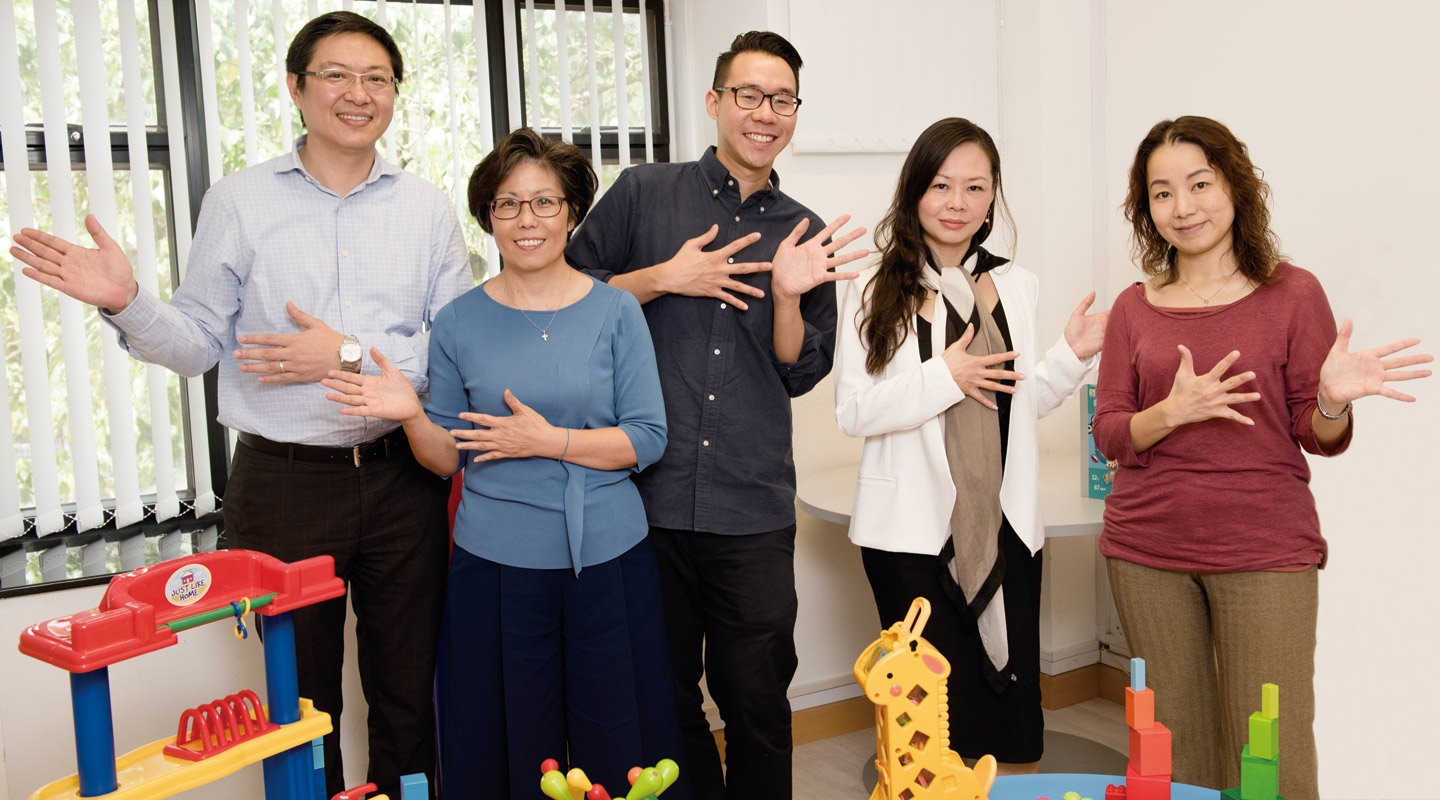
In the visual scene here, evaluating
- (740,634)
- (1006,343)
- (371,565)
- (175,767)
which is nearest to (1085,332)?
(1006,343)

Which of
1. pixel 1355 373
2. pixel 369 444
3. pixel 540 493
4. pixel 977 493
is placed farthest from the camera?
pixel 977 493

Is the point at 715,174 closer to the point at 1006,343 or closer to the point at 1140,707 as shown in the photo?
the point at 1006,343

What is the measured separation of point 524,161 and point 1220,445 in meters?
1.34

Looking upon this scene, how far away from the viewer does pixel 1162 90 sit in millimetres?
2799

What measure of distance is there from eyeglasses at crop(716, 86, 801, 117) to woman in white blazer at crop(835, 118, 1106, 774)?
11.2 inches

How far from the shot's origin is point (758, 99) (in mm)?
1941

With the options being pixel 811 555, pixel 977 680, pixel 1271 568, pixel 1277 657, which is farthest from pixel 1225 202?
pixel 811 555

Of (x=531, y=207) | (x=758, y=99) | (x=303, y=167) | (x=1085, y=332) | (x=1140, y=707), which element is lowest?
(x=1140, y=707)

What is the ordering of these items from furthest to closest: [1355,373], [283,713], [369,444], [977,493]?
[977,493] → [369,444] → [1355,373] → [283,713]

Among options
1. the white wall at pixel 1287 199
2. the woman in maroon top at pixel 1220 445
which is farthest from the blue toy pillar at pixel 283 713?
the white wall at pixel 1287 199

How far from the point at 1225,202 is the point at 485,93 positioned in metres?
1.89

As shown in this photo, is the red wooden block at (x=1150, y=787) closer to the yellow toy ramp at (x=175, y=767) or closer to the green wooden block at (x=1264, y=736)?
the green wooden block at (x=1264, y=736)

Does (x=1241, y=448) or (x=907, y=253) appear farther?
(x=907, y=253)

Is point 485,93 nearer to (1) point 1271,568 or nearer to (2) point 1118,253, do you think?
(2) point 1118,253
